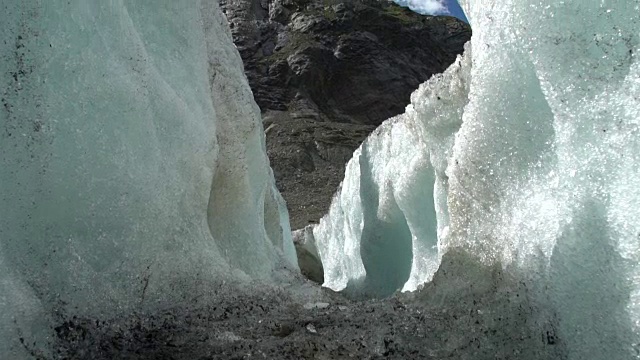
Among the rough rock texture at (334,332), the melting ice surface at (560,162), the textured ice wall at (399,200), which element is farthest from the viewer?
the textured ice wall at (399,200)

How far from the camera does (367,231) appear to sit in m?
11.1

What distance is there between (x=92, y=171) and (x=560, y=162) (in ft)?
9.24

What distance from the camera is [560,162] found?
11.6 ft

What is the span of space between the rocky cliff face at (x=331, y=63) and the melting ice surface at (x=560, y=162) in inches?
1229

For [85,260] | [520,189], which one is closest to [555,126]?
[520,189]

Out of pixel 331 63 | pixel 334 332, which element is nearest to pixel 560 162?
pixel 334 332

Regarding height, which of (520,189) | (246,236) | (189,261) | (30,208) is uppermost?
(30,208)

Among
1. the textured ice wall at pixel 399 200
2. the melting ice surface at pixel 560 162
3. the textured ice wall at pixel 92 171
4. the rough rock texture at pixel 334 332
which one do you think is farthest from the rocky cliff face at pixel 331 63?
the rough rock texture at pixel 334 332

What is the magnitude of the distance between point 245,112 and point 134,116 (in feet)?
8.60

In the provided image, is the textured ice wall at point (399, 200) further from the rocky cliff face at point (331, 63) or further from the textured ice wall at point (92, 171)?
the rocky cliff face at point (331, 63)

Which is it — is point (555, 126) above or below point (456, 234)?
above

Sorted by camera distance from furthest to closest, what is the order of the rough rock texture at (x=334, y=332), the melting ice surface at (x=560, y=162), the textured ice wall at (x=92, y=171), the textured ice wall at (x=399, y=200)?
the textured ice wall at (x=399, y=200)
the textured ice wall at (x=92, y=171)
the rough rock texture at (x=334, y=332)
the melting ice surface at (x=560, y=162)

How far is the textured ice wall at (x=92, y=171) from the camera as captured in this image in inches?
133

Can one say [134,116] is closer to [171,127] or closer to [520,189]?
[171,127]
